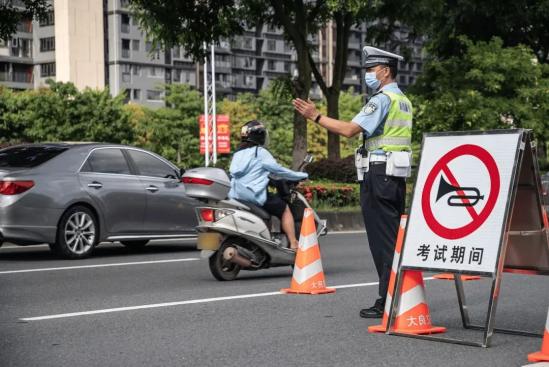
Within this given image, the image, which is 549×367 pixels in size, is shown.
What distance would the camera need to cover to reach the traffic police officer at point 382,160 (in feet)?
25.8

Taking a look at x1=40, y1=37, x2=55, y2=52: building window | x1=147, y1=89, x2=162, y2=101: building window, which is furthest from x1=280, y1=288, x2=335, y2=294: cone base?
x1=147, y1=89, x2=162, y2=101: building window

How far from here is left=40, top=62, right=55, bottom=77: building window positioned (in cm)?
10806

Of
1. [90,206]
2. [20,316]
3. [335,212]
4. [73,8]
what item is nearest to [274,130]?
[73,8]

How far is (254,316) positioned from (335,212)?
46.5ft

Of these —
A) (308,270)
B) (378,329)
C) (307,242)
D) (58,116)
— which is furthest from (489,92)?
(58,116)

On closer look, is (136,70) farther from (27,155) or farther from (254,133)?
(254,133)

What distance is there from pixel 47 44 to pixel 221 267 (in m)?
101

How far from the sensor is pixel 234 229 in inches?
427

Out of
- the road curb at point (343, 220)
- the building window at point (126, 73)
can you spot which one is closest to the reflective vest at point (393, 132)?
the road curb at point (343, 220)

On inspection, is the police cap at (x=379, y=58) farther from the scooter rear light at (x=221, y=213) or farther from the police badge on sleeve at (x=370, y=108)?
the scooter rear light at (x=221, y=213)

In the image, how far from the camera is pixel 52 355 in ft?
20.9

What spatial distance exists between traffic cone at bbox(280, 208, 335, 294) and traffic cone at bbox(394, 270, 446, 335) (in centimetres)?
255

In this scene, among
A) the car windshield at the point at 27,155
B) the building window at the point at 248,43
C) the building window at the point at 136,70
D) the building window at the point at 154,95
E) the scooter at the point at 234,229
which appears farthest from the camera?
the building window at the point at 248,43

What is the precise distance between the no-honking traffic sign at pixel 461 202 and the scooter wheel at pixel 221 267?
408 cm
